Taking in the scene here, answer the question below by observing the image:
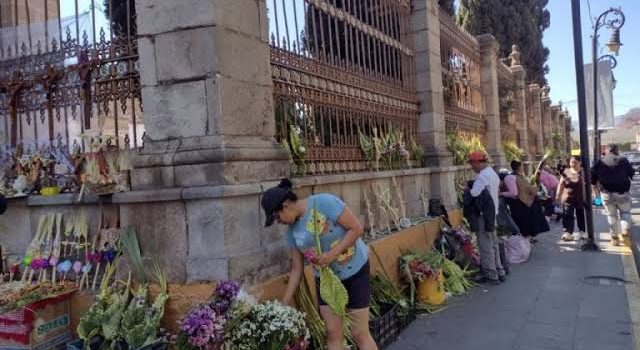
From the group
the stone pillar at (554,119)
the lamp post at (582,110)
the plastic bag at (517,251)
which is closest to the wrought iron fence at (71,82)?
the plastic bag at (517,251)

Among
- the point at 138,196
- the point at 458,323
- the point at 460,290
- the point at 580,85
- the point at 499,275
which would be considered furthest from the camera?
the point at 580,85

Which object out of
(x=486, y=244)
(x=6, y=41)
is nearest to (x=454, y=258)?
(x=486, y=244)

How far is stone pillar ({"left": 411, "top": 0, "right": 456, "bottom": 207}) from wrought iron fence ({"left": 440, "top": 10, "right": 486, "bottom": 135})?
1.17 meters

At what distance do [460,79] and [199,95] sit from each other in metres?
8.02

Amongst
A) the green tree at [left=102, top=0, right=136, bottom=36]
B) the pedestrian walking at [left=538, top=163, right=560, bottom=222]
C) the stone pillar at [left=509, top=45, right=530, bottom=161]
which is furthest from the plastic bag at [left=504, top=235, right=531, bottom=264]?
the stone pillar at [left=509, top=45, right=530, bottom=161]

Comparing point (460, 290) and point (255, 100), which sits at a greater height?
point (255, 100)

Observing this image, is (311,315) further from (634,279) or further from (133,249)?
(634,279)

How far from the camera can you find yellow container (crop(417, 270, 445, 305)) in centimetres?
594

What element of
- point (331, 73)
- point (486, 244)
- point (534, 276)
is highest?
point (331, 73)

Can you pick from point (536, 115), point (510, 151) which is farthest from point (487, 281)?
point (536, 115)

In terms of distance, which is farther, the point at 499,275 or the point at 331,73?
the point at 499,275

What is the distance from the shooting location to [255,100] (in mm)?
4391

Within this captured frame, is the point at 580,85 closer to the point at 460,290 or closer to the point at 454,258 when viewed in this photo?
the point at 454,258

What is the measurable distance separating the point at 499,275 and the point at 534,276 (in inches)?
26.0
